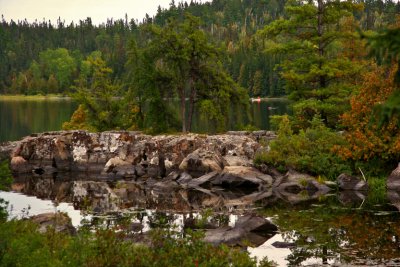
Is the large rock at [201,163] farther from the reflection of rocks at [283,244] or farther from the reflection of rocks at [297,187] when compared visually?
the reflection of rocks at [283,244]

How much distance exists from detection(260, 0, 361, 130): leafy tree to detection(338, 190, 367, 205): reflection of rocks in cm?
705

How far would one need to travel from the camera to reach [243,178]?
1394 inches

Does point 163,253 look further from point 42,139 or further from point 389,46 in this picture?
point 42,139

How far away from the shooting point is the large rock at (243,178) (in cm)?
3503

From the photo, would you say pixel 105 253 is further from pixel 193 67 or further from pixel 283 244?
pixel 193 67

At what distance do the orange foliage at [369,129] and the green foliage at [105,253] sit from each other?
21.6 m

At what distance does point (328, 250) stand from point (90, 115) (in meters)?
35.8

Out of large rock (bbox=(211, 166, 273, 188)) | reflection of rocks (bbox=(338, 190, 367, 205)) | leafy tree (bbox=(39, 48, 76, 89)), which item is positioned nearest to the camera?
reflection of rocks (bbox=(338, 190, 367, 205))

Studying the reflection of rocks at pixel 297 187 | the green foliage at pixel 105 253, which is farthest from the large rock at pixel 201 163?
the green foliage at pixel 105 253

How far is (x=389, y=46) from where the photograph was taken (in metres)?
7.84

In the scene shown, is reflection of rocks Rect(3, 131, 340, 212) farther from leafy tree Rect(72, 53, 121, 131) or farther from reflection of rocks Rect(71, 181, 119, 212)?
leafy tree Rect(72, 53, 121, 131)

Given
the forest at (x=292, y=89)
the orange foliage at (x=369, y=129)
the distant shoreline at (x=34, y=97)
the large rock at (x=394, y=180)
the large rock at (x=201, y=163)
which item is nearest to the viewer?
the large rock at (x=394, y=180)

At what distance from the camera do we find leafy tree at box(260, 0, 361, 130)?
121ft

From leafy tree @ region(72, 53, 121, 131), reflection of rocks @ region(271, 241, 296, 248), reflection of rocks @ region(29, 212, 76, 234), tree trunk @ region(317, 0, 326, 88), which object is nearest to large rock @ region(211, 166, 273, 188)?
tree trunk @ region(317, 0, 326, 88)
